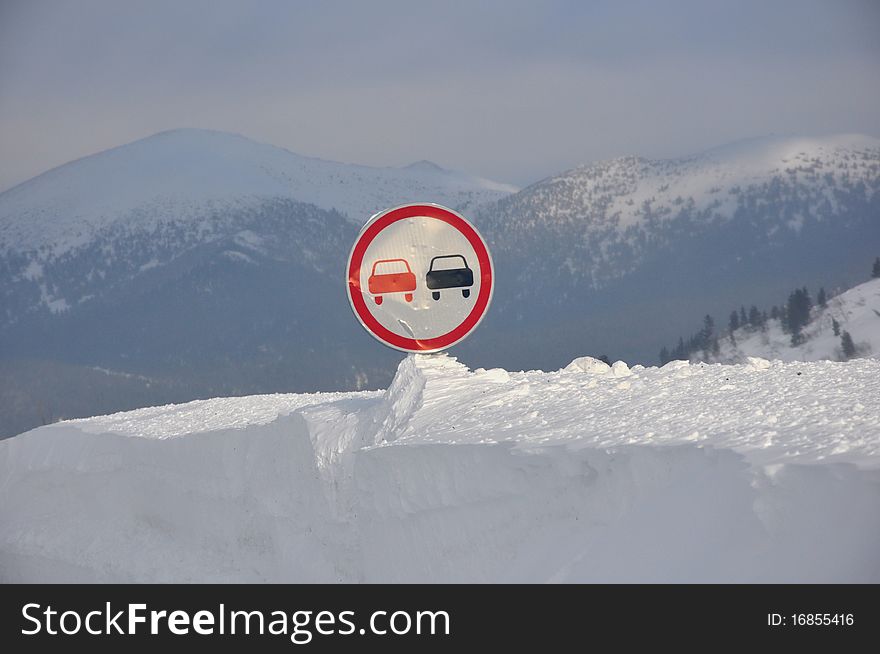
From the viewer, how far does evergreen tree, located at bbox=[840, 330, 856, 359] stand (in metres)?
135

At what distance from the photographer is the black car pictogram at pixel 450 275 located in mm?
11875

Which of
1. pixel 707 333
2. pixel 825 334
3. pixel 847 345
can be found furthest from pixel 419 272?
pixel 707 333

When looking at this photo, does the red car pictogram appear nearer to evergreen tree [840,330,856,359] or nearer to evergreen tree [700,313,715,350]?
evergreen tree [840,330,856,359]

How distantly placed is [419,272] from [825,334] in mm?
142604

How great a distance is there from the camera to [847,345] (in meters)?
139

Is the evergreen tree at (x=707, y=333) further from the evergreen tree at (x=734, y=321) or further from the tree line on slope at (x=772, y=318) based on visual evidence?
the evergreen tree at (x=734, y=321)

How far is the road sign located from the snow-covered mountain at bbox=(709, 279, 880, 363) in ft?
423

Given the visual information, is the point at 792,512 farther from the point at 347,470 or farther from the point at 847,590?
the point at 347,470

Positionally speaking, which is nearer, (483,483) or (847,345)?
(483,483)

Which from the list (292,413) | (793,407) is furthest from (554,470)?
(292,413)

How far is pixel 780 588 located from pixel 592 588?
133 cm

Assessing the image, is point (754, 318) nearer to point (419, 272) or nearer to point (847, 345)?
point (847, 345)

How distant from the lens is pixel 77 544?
49.0 feet

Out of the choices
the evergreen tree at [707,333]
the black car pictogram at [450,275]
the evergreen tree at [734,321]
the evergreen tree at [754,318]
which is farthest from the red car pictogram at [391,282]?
the evergreen tree at [734,321]
